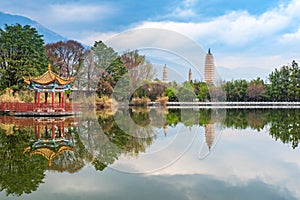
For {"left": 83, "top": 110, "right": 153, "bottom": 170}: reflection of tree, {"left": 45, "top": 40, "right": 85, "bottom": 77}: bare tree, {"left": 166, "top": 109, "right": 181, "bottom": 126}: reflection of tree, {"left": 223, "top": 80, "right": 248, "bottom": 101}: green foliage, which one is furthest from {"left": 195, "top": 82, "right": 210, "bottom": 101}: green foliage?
{"left": 83, "top": 110, "right": 153, "bottom": 170}: reflection of tree

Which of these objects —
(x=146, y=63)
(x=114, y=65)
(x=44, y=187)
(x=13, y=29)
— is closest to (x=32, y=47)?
(x=13, y=29)

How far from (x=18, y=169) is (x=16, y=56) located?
18804mm

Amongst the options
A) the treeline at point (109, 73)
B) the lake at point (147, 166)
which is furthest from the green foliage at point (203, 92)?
the lake at point (147, 166)

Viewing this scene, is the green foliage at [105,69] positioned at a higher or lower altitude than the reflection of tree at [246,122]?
higher

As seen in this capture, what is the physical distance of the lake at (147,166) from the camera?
5.04 metres

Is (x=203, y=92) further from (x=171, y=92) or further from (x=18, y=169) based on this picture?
(x=18, y=169)

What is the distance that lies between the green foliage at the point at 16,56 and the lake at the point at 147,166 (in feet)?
42.5

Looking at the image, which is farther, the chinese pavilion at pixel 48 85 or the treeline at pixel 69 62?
the treeline at pixel 69 62

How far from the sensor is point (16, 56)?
916 inches

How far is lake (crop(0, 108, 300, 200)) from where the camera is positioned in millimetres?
5035

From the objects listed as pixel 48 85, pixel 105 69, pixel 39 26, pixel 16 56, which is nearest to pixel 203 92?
pixel 105 69

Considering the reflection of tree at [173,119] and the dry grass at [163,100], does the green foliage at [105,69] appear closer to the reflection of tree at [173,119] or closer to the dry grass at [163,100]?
the dry grass at [163,100]

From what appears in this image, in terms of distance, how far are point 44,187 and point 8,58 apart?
20.4 meters

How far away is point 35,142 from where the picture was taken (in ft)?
30.4
